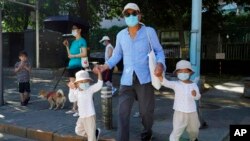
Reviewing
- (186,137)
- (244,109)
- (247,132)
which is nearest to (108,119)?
(186,137)

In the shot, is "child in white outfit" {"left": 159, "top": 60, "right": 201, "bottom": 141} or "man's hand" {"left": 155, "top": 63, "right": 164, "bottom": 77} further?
"child in white outfit" {"left": 159, "top": 60, "right": 201, "bottom": 141}

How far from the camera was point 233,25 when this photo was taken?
1889 cm

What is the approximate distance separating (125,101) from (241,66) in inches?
527

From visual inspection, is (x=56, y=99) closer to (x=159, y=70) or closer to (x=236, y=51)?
(x=159, y=70)

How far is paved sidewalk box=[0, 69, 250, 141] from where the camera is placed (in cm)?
675

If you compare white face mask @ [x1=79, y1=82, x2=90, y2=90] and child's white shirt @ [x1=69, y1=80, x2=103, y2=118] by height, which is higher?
white face mask @ [x1=79, y1=82, x2=90, y2=90]

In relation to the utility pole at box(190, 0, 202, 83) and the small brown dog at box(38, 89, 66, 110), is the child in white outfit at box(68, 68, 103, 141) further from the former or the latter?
the small brown dog at box(38, 89, 66, 110)

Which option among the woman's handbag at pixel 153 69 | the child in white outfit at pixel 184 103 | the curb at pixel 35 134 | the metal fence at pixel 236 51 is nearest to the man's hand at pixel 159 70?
the woman's handbag at pixel 153 69

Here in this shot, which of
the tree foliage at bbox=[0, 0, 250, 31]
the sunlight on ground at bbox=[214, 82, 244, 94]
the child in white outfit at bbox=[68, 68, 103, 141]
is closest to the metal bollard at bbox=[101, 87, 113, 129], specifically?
the child in white outfit at bbox=[68, 68, 103, 141]

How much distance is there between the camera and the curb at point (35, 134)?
21.8ft

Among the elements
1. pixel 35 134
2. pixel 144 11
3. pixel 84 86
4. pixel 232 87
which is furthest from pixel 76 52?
pixel 144 11

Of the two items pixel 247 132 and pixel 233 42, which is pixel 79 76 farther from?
pixel 233 42

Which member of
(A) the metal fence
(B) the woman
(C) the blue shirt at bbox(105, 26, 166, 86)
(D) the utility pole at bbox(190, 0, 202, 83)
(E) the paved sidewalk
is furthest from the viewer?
(A) the metal fence

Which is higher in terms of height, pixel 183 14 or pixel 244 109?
pixel 183 14
